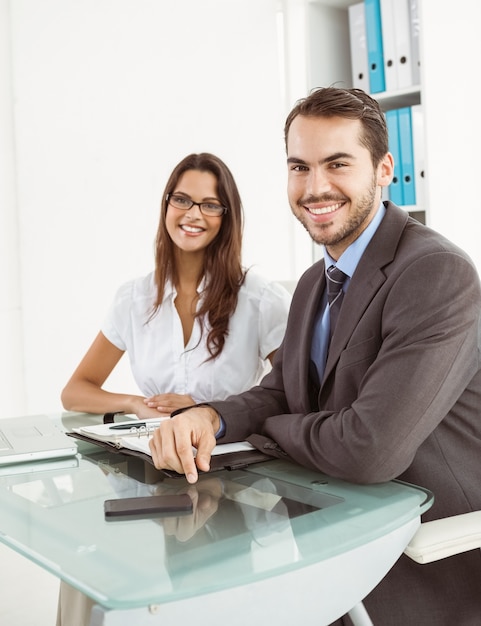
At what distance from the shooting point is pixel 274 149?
4.29 m

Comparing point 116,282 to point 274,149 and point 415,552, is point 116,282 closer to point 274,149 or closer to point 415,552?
point 274,149

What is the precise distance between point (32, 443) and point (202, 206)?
1048 mm

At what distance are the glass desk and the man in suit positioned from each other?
3.0 inches

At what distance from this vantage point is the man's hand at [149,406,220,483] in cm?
142

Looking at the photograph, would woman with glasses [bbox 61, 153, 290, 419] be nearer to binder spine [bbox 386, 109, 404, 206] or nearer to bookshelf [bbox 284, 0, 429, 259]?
binder spine [bbox 386, 109, 404, 206]

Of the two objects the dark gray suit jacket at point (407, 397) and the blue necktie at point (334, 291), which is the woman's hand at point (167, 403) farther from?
the blue necktie at point (334, 291)

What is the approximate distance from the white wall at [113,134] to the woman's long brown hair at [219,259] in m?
1.41

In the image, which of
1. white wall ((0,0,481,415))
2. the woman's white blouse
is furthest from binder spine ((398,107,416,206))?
the woman's white blouse

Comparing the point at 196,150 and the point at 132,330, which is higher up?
the point at 196,150

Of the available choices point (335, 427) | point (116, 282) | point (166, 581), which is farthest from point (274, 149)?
point (166, 581)

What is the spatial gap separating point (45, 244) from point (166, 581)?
3.00 metres

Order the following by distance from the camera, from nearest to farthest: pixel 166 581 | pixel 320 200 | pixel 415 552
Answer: pixel 166 581
pixel 415 552
pixel 320 200

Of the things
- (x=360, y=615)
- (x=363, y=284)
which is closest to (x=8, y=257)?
(x=363, y=284)

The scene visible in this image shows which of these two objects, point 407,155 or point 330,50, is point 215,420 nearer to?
point 407,155
